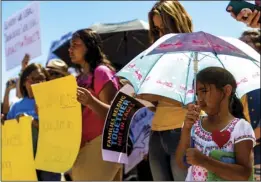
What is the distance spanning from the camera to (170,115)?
2.82 m

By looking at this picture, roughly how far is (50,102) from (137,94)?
847 mm

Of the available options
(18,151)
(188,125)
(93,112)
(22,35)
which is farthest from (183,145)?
(22,35)

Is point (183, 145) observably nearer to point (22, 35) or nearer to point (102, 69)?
point (102, 69)

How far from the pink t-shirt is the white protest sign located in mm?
1520

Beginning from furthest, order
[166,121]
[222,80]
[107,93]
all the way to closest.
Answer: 1. [107,93]
2. [166,121]
3. [222,80]

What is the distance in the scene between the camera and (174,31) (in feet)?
9.82

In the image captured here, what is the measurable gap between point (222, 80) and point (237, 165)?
0.42 meters

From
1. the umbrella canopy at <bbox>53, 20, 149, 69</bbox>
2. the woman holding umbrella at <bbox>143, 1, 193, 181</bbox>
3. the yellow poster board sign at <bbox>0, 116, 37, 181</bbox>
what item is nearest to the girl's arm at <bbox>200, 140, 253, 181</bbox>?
the woman holding umbrella at <bbox>143, 1, 193, 181</bbox>

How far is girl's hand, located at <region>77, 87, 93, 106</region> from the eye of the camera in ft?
9.54

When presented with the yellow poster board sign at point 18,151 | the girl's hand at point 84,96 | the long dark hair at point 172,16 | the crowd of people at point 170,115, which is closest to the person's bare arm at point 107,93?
the crowd of people at point 170,115

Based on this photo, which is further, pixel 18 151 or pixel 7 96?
pixel 7 96

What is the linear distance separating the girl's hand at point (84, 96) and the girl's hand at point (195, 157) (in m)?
0.81

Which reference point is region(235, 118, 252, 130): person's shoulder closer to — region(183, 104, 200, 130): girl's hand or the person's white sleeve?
the person's white sleeve

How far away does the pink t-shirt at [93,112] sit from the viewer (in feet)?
10.1
